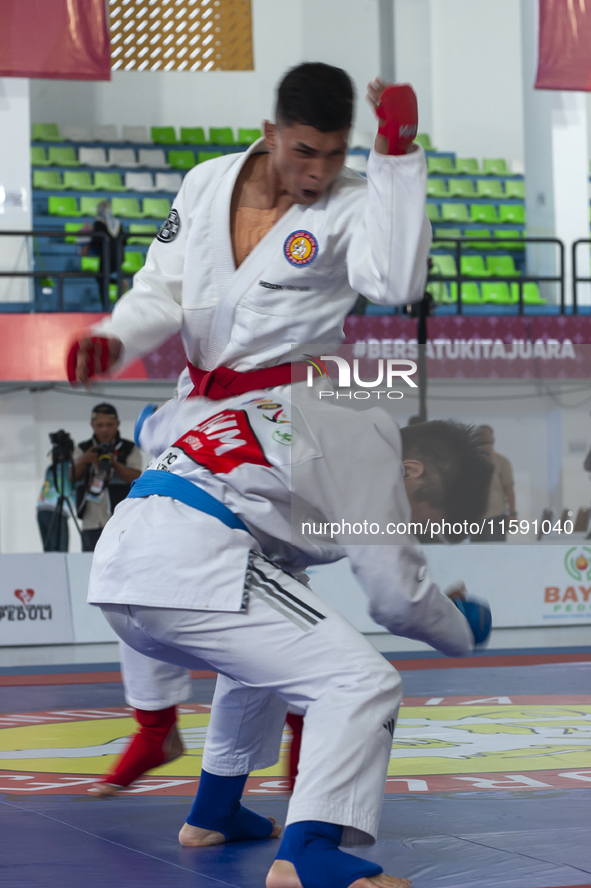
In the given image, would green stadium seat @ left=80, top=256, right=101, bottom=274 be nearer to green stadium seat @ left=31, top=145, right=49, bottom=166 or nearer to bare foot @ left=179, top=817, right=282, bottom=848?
green stadium seat @ left=31, top=145, right=49, bottom=166

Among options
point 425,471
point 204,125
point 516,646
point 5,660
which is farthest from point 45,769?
point 204,125

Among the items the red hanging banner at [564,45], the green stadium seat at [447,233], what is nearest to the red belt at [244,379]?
the red hanging banner at [564,45]

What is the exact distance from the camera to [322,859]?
174 centimetres

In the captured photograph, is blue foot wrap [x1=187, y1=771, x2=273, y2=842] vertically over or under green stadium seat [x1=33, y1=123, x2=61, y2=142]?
under

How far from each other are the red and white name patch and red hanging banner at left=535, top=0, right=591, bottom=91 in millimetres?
10946

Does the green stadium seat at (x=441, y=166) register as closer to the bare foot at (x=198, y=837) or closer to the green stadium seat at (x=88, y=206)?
the green stadium seat at (x=88, y=206)

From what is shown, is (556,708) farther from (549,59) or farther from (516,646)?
(549,59)

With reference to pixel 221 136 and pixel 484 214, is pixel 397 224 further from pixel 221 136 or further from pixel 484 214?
pixel 221 136

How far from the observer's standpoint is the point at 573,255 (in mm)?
11234

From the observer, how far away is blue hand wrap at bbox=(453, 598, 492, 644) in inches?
81.0

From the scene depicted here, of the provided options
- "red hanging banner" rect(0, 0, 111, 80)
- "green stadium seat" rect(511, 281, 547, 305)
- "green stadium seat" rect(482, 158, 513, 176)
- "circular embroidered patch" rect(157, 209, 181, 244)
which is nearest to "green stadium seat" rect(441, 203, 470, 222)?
"green stadium seat" rect(482, 158, 513, 176)

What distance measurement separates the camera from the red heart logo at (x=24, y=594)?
713 centimetres

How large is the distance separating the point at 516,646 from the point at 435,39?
511 inches

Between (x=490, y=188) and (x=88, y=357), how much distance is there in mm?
14910
